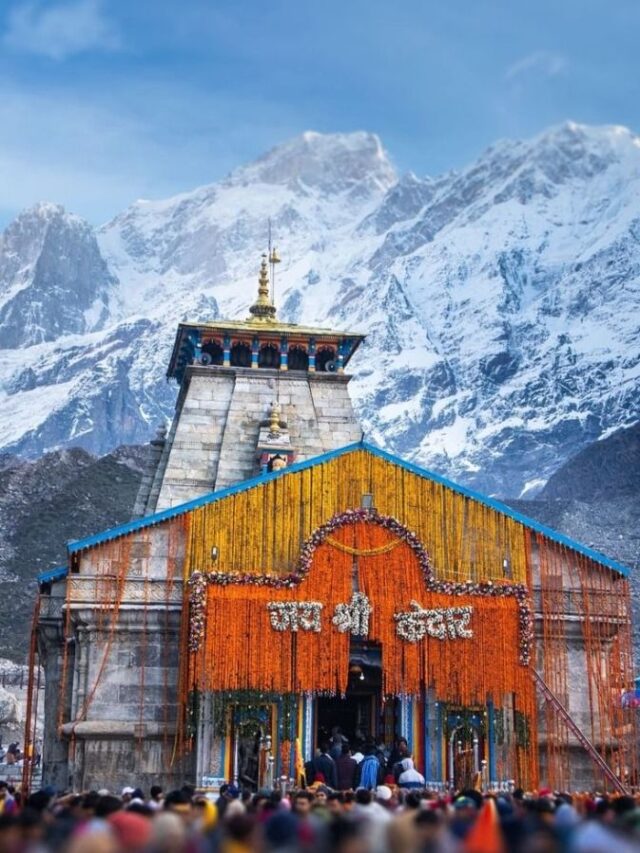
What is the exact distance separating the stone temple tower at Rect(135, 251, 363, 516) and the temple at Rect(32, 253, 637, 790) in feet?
20.3

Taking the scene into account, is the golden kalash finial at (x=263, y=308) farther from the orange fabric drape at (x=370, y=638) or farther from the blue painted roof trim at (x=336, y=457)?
the orange fabric drape at (x=370, y=638)

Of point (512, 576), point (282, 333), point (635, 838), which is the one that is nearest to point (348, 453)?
point (512, 576)

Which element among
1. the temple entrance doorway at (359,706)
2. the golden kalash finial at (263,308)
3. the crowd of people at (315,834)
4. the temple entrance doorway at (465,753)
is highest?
the golden kalash finial at (263,308)

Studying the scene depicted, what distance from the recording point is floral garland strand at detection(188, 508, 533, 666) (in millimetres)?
27828

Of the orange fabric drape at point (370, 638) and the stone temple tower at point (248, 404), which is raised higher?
the stone temple tower at point (248, 404)

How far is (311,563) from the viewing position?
28531 millimetres

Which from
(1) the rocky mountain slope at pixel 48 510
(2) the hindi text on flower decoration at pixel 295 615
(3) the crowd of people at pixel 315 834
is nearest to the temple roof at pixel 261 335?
(2) the hindi text on flower decoration at pixel 295 615

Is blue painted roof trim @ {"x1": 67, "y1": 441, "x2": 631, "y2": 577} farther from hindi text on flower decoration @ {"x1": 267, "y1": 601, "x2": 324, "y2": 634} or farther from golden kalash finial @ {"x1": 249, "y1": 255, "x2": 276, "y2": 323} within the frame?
golden kalash finial @ {"x1": 249, "y1": 255, "x2": 276, "y2": 323}

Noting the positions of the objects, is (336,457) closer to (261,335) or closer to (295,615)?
(295,615)

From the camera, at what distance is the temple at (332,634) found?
27844 millimetres

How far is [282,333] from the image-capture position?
38.4 meters

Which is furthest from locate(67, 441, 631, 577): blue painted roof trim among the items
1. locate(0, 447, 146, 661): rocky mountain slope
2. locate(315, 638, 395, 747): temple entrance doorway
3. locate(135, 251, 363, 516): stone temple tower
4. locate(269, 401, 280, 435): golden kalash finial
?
locate(0, 447, 146, 661): rocky mountain slope

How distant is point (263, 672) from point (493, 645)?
4541 millimetres

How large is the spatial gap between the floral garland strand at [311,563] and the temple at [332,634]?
4cm
